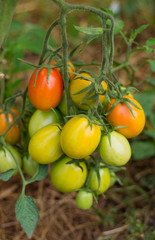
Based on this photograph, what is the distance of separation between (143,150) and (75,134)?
2.83ft

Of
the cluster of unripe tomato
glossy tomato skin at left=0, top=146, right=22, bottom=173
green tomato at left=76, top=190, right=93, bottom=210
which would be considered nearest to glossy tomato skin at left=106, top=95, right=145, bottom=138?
the cluster of unripe tomato

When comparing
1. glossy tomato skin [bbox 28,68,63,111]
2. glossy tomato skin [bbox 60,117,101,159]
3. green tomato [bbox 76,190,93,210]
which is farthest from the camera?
green tomato [bbox 76,190,93,210]

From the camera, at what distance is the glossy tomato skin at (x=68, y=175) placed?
947mm

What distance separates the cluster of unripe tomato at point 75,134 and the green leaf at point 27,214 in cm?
12

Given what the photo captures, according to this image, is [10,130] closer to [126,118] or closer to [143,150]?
[126,118]

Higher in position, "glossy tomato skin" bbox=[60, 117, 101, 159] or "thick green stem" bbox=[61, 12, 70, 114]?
"thick green stem" bbox=[61, 12, 70, 114]

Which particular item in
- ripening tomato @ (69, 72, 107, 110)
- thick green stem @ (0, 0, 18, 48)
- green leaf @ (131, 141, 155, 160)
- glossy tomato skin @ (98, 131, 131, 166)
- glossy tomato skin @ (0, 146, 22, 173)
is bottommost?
green leaf @ (131, 141, 155, 160)

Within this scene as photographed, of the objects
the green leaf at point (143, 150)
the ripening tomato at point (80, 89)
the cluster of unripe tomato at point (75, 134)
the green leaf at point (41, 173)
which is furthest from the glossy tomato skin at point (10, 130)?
the green leaf at point (143, 150)

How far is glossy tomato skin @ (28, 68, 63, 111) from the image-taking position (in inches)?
35.1

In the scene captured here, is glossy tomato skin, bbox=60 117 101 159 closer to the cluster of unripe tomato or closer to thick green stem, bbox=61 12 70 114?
the cluster of unripe tomato

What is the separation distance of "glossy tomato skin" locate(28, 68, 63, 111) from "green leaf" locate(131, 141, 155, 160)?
761mm

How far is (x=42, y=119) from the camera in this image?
3.19 feet

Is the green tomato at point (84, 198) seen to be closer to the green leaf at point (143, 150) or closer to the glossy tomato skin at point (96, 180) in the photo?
the glossy tomato skin at point (96, 180)

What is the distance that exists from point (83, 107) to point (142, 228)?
2.17 feet
